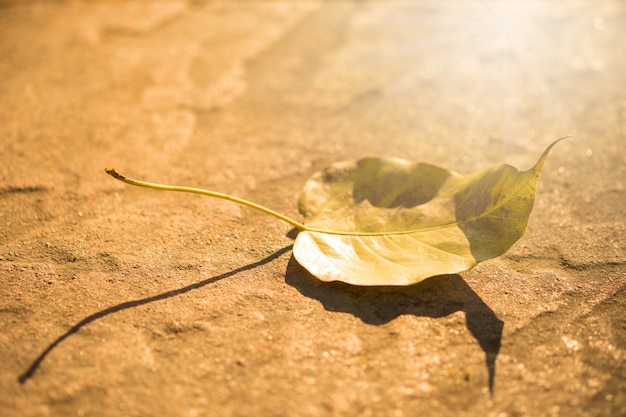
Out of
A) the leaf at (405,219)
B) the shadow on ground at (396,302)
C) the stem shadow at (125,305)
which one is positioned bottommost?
the stem shadow at (125,305)

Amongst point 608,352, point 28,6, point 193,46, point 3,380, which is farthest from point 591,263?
point 28,6

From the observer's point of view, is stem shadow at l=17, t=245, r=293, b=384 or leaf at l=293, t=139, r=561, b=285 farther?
leaf at l=293, t=139, r=561, b=285

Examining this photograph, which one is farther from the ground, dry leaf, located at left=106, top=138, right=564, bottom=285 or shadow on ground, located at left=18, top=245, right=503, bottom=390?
dry leaf, located at left=106, top=138, right=564, bottom=285

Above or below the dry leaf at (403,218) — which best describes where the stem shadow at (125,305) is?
below

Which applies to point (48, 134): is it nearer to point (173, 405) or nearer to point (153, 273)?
point (153, 273)

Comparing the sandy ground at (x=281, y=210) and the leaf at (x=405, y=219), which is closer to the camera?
the sandy ground at (x=281, y=210)

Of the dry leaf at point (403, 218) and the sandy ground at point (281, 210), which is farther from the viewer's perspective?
the dry leaf at point (403, 218)

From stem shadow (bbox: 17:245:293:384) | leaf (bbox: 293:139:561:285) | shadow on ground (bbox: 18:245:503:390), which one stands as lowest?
stem shadow (bbox: 17:245:293:384)

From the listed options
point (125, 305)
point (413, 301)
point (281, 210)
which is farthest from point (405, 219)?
point (125, 305)
